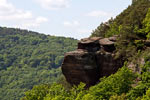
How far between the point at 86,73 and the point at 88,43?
231 inches

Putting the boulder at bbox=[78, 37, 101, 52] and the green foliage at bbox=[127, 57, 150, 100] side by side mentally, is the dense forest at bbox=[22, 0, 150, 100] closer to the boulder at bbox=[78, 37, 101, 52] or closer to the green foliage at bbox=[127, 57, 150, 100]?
the green foliage at bbox=[127, 57, 150, 100]

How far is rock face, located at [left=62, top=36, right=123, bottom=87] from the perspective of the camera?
6431cm

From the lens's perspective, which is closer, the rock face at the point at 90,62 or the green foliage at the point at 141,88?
the green foliage at the point at 141,88

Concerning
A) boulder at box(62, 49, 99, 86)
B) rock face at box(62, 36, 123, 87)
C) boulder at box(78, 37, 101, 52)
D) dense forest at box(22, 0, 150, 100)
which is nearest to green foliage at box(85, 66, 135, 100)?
dense forest at box(22, 0, 150, 100)

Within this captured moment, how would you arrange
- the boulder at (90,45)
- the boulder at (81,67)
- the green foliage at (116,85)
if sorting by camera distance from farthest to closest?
the boulder at (90,45), the boulder at (81,67), the green foliage at (116,85)

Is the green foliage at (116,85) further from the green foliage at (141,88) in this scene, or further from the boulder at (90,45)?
the boulder at (90,45)

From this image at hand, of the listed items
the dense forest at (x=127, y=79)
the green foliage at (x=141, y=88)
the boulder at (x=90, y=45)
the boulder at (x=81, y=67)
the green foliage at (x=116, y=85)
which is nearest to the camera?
the green foliage at (x=141, y=88)

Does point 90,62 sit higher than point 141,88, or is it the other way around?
point 90,62

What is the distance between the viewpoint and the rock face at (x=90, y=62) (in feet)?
211

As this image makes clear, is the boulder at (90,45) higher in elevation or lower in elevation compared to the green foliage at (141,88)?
higher

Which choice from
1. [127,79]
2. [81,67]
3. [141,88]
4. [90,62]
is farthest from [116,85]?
[81,67]

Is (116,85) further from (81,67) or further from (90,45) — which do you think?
(90,45)

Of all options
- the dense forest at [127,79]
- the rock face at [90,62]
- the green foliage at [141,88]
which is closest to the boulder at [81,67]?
the rock face at [90,62]

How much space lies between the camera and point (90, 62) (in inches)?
2552
